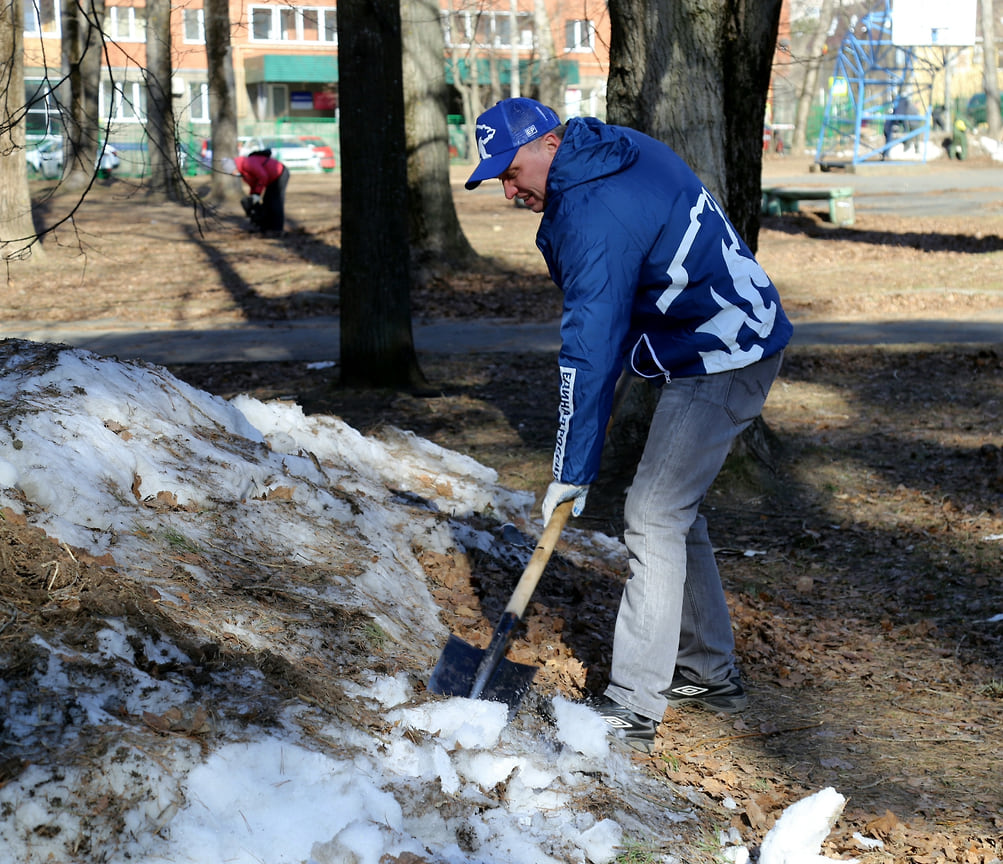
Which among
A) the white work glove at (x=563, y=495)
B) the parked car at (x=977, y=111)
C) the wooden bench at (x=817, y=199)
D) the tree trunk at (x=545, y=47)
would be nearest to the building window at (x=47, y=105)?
the white work glove at (x=563, y=495)

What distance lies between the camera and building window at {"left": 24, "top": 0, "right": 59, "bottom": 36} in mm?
6216

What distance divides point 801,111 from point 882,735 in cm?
5191

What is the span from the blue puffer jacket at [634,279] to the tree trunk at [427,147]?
11.1 m

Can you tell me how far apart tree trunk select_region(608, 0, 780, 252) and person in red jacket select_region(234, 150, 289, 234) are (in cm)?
1426

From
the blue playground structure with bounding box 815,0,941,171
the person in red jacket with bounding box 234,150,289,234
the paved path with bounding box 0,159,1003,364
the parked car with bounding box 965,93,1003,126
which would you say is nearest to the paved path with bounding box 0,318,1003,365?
the paved path with bounding box 0,159,1003,364

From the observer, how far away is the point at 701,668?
4.07 meters

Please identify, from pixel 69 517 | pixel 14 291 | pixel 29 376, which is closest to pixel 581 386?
pixel 69 517

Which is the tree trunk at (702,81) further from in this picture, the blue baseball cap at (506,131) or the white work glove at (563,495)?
the white work glove at (563,495)

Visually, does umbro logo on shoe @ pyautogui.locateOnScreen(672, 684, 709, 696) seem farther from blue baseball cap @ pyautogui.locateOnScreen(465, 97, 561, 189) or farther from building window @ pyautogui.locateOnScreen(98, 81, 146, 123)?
building window @ pyautogui.locateOnScreen(98, 81, 146, 123)

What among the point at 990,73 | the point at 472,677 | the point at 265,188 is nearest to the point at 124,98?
the point at 472,677

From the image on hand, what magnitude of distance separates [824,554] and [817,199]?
18755 mm

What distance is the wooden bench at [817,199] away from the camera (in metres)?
21.7

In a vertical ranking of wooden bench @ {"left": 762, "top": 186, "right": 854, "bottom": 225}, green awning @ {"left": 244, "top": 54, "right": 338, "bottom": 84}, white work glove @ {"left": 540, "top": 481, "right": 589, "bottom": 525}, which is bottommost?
white work glove @ {"left": 540, "top": 481, "right": 589, "bottom": 525}

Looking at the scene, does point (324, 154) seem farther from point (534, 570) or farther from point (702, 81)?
point (534, 570)
